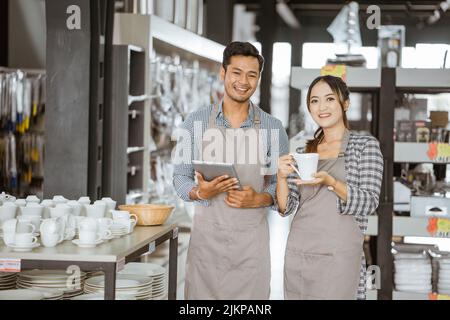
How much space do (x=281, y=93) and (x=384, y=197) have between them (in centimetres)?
1441

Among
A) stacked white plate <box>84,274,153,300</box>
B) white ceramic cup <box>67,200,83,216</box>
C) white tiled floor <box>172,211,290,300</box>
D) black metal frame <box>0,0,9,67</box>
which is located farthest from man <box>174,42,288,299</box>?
black metal frame <box>0,0,9,67</box>

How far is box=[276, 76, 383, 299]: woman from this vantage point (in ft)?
9.60

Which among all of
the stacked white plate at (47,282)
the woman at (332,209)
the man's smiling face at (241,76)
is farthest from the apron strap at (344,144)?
the stacked white plate at (47,282)

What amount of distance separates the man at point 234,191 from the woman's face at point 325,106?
439 mm

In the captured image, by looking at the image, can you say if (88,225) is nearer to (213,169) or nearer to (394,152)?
(213,169)

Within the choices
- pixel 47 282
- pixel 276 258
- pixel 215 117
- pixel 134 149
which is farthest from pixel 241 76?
pixel 276 258

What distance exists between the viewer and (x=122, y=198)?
5.60 metres

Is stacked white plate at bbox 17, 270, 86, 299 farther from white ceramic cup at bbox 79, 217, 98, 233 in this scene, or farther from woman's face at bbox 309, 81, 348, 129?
woman's face at bbox 309, 81, 348, 129

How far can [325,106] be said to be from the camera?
2936 millimetres

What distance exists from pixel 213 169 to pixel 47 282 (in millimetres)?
1027

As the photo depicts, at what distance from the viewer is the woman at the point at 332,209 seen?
9.60ft

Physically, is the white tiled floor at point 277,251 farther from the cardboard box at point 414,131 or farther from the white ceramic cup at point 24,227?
the white ceramic cup at point 24,227

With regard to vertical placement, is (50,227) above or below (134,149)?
below

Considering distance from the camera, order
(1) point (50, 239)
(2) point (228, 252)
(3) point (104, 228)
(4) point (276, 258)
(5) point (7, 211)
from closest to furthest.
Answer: (1) point (50, 239) < (3) point (104, 228) < (2) point (228, 252) < (5) point (7, 211) < (4) point (276, 258)
